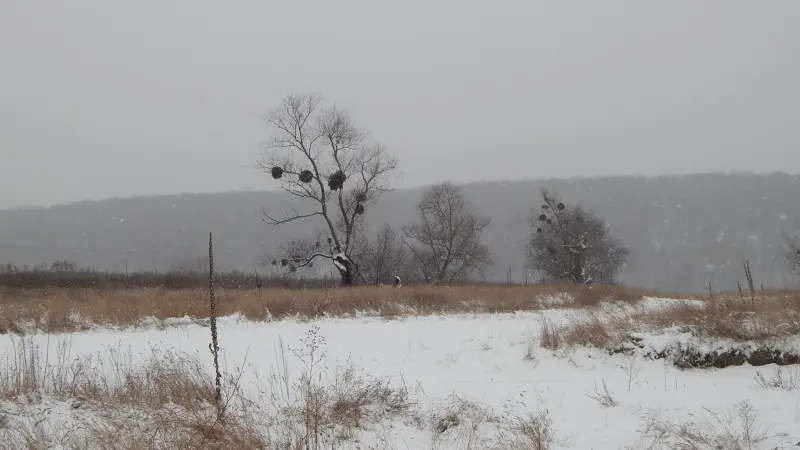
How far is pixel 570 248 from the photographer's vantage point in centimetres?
3984

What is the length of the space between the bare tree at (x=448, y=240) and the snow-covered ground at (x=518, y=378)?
71.9 ft

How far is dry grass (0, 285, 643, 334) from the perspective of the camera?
451 inches

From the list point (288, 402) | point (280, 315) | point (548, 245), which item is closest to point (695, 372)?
point (288, 402)

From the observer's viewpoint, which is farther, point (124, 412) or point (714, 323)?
point (714, 323)

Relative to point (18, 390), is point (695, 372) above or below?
below

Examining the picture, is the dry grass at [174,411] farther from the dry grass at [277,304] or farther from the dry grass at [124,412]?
the dry grass at [277,304]

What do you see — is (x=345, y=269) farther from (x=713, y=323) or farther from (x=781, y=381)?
(x=781, y=381)

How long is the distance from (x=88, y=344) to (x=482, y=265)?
89.6 feet

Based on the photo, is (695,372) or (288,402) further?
(695,372)

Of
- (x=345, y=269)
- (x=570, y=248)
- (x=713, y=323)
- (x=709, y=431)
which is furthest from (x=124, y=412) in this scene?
(x=570, y=248)

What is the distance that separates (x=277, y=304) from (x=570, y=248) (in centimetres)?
3206

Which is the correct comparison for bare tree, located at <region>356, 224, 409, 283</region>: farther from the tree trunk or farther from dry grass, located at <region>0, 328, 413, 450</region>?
dry grass, located at <region>0, 328, 413, 450</region>

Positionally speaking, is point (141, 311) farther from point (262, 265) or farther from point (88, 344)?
point (262, 265)

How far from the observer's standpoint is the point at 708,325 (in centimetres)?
734
